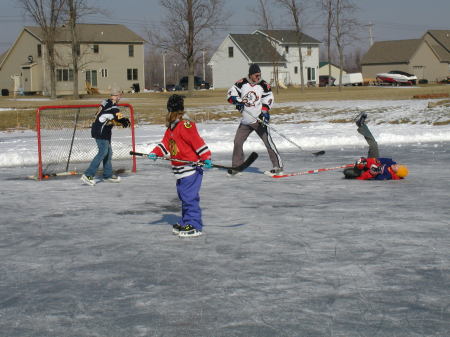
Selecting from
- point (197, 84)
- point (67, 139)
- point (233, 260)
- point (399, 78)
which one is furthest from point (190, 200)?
point (197, 84)

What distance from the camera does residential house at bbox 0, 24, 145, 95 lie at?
68.2 meters

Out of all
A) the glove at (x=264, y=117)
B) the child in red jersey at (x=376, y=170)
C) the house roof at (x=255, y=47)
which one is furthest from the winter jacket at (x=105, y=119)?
the house roof at (x=255, y=47)

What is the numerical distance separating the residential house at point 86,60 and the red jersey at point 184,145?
206ft

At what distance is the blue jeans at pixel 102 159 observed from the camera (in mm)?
10547

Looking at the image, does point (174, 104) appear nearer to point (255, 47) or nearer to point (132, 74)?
point (132, 74)

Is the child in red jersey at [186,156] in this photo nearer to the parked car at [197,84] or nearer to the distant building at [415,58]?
the parked car at [197,84]

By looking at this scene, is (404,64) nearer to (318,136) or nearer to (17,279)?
(318,136)

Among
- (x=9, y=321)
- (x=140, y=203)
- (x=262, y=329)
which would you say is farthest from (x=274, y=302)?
(x=140, y=203)

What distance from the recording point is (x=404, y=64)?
288 ft

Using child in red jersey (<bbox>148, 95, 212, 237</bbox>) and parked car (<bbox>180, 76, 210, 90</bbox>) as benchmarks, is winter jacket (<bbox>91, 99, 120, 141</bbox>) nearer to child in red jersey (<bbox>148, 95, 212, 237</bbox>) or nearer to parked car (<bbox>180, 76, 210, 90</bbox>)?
child in red jersey (<bbox>148, 95, 212, 237</bbox>)

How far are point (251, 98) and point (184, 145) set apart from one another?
183 inches

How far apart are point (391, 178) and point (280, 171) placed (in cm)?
179

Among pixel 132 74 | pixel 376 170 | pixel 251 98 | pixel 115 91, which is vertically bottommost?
pixel 376 170

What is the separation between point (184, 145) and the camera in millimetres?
6695
